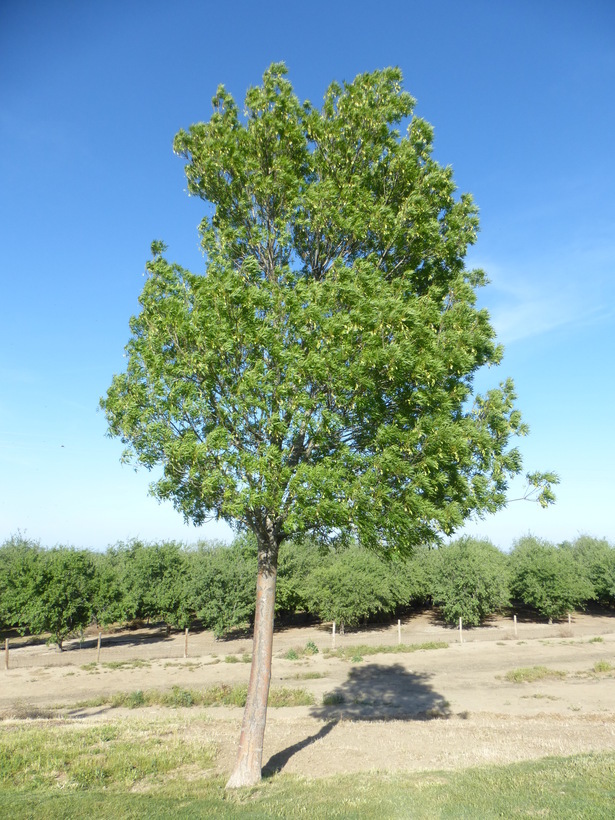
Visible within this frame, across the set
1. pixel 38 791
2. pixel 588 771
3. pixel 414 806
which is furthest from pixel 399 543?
pixel 38 791

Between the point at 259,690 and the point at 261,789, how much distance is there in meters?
1.52

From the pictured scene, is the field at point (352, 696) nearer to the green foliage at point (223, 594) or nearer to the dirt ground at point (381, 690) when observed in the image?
the dirt ground at point (381, 690)

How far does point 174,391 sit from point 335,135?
21.5ft

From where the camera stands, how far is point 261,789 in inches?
340

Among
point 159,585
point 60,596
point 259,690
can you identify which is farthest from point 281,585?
point 259,690

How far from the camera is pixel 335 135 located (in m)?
10.8

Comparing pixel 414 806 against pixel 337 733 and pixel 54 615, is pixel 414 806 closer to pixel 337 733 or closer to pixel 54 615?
pixel 337 733

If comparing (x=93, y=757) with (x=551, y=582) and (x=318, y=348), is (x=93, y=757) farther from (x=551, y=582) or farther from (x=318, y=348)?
(x=551, y=582)

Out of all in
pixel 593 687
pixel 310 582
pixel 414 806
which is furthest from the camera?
pixel 310 582

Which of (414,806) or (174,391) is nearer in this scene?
(414,806)

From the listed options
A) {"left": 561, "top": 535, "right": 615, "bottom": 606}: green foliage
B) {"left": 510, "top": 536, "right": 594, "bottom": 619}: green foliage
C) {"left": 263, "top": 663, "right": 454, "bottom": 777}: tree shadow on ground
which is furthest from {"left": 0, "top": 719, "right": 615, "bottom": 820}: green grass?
{"left": 561, "top": 535, "right": 615, "bottom": 606}: green foliage

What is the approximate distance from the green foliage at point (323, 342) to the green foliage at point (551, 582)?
1620 inches

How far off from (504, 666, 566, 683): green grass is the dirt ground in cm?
45

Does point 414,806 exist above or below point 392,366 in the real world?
below
